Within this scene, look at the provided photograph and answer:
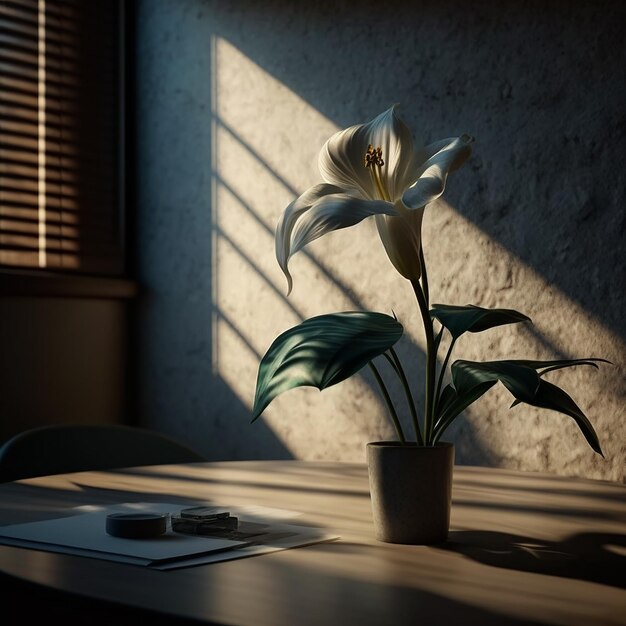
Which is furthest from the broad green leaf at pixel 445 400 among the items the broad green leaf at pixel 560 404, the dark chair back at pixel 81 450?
the dark chair back at pixel 81 450

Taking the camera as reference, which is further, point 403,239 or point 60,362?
point 60,362

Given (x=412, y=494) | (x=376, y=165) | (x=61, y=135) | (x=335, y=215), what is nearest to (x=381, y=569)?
(x=412, y=494)

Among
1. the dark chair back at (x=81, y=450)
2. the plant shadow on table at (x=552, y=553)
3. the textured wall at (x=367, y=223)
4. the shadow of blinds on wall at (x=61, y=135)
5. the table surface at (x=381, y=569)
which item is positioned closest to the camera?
the table surface at (x=381, y=569)

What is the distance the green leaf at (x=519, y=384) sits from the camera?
103cm

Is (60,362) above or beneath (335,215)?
beneath

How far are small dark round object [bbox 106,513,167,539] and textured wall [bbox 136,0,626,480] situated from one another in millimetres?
1937

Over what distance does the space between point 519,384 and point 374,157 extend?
339 millimetres

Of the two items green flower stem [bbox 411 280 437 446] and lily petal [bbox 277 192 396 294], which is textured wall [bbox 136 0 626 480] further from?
lily petal [bbox 277 192 396 294]

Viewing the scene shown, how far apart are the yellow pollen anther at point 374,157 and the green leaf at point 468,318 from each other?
0.19 meters

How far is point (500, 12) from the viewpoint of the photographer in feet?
10.0

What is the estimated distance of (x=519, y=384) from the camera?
103cm

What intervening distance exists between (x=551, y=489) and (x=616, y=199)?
4.51 ft

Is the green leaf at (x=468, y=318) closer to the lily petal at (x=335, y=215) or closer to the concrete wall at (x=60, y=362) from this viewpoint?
the lily petal at (x=335, y=215)

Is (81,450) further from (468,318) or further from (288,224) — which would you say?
(468,318)
